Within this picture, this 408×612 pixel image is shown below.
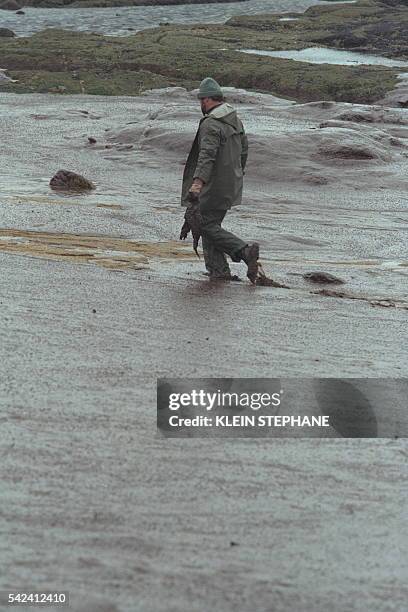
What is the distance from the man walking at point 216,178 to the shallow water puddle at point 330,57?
2795 cm

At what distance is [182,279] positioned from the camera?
27.6 ft

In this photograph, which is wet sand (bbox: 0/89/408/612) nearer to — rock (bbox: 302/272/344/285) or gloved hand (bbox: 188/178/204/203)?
rock (bbox: 302/272/344/285)

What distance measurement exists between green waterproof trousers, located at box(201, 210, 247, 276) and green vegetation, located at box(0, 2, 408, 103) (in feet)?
59.9

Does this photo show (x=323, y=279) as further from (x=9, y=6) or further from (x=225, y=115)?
(x=9, y=6)

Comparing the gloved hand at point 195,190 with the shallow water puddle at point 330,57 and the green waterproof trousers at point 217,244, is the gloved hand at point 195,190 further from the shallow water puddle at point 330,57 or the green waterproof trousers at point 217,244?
the shallow water puddle at point 330,57

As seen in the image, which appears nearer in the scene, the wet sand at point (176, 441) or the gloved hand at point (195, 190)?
the wet sand at point (176, 441)

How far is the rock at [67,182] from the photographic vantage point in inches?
512

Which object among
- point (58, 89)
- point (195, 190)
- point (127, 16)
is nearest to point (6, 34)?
point (127, 16)

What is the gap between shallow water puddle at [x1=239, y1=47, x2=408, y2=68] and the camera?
36062 millimetres

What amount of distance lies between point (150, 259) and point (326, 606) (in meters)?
6.06

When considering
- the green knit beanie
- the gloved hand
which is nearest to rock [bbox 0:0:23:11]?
the green knit beanie

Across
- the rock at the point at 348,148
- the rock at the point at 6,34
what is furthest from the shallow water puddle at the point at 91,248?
the rock at the point at 6,34

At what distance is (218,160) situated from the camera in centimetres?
841

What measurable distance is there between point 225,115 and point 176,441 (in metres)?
4.36
